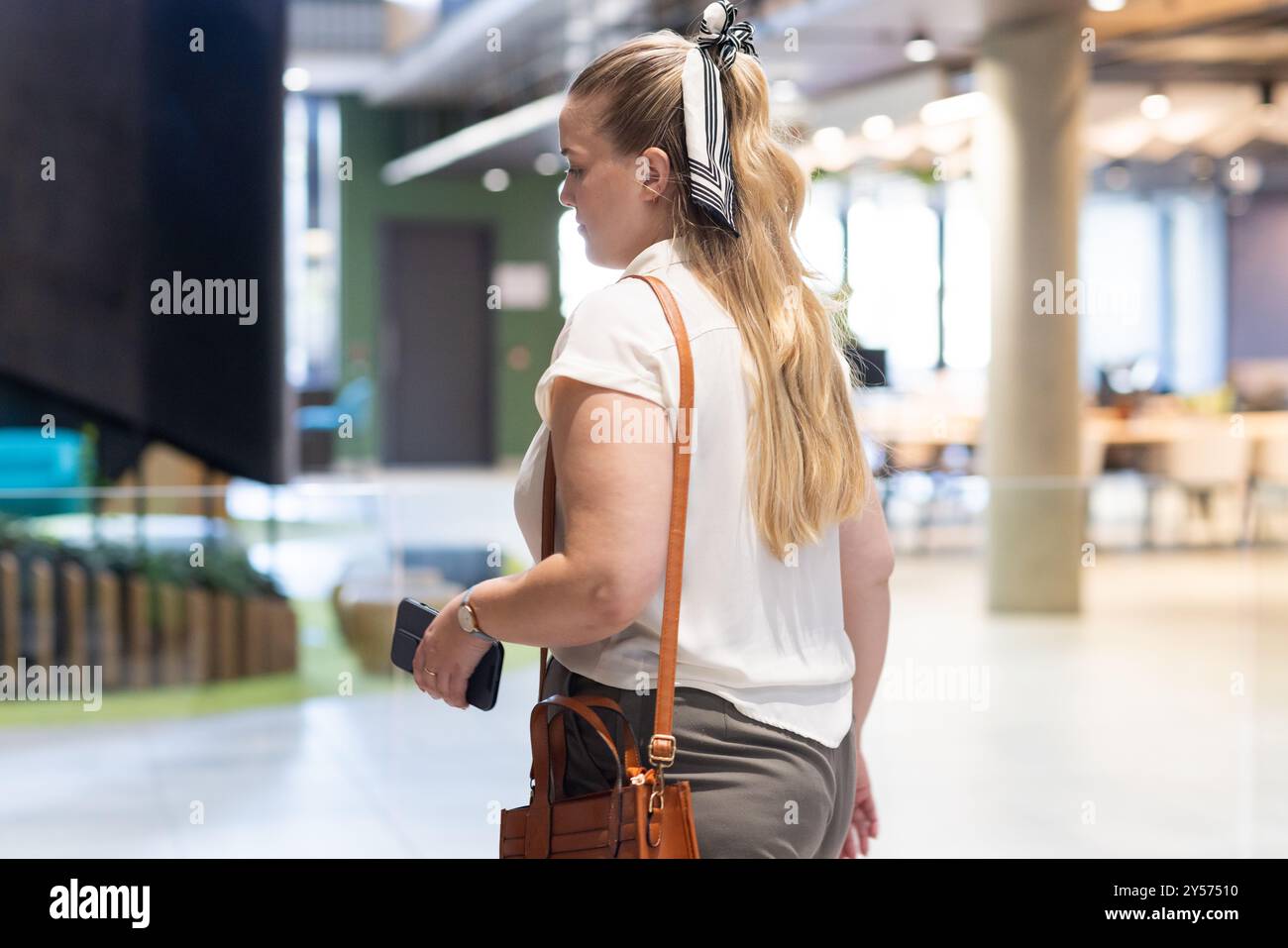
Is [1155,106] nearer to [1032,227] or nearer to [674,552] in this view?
[1032,227]

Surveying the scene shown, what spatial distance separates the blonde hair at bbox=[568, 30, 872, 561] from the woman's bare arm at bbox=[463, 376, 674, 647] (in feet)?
0.31

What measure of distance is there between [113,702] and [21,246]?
1.60 m

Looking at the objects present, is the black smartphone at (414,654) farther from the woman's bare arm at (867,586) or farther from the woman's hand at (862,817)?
the woman's hand at (862,817)

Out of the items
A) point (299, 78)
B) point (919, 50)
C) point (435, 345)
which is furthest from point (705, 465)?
A: point (435, 345)

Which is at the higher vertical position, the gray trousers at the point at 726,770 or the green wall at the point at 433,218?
the green wall at the point at 433,218

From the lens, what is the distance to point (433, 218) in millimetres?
18094

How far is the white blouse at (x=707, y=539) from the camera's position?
3.98 feet

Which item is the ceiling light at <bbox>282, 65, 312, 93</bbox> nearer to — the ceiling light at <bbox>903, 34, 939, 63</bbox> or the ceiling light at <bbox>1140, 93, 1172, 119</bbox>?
the ceiling light at <bbox>903, 34, 939, 63</bbox>

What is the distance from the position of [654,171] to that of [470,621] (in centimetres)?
45

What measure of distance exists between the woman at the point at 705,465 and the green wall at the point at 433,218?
16.7 meters

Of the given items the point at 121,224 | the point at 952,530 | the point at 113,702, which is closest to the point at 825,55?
the point at 952,530

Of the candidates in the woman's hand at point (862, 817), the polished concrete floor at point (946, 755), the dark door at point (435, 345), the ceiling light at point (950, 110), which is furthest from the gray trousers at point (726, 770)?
the dark door at point (435, 345)
